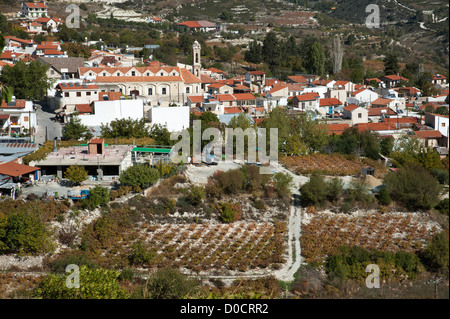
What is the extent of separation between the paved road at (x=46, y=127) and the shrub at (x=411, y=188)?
8.08m

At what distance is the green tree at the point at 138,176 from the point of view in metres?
10.5

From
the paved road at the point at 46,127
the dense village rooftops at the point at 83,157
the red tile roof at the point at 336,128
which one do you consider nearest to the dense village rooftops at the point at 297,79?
the red tile roof at the point at 336,128

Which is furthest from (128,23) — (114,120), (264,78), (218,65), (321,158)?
(321,158)

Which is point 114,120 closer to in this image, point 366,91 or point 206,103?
point 206,103

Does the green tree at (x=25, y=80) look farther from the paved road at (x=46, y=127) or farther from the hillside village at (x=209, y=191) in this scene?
the paved road at (x=46, y=127)

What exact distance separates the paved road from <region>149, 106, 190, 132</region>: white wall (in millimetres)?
2437

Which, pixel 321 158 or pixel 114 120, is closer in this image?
pixel 321 158

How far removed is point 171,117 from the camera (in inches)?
565

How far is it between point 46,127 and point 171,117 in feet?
10.5

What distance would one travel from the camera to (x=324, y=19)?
4372 cm

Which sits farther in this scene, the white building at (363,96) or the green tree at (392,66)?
the green tree at (392,66)

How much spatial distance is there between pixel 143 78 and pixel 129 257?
11246 millimetres

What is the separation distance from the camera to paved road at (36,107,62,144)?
44.5 feet

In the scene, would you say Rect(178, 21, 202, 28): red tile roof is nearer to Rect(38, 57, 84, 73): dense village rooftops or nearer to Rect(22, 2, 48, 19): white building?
Rect(22, 2, 48, 19): white building
